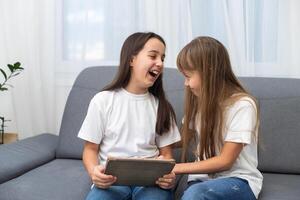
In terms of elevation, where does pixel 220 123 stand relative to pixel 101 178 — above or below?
above

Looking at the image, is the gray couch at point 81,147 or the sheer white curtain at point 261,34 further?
the sheer white curtain at point 261,34

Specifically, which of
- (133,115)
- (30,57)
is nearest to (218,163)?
(133,115)

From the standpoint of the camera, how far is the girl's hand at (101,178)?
1.35 meters

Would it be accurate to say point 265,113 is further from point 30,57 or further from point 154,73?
point 30,57

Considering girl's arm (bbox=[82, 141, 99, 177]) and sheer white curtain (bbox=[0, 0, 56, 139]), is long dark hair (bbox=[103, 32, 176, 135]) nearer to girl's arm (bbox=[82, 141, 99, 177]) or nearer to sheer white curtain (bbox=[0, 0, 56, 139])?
girl's arm (bbox=[82, 141, 99, 177])

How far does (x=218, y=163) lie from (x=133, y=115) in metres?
0.41

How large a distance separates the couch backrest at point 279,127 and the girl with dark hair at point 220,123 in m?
0.37

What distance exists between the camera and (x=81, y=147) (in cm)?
203

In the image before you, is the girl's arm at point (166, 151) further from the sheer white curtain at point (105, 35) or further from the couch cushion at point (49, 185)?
the sheer white curtain at point (105, 35)

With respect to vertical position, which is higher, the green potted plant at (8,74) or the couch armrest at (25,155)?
the green potted plant at (8,74)

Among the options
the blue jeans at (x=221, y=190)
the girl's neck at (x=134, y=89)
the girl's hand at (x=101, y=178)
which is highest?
the girl's neck at (x=134, y=89)

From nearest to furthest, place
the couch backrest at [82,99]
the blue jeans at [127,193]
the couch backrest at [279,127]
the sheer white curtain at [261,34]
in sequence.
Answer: the blue jeans at [127,193] < the couch backrest at [279,127] < the couch backrest at [82,99] < the sheer white curtain at [261,34]

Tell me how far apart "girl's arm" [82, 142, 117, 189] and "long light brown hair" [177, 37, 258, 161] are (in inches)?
15.2

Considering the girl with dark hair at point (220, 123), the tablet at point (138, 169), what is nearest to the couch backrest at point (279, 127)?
the girl with dark hair at point (220, 123)
